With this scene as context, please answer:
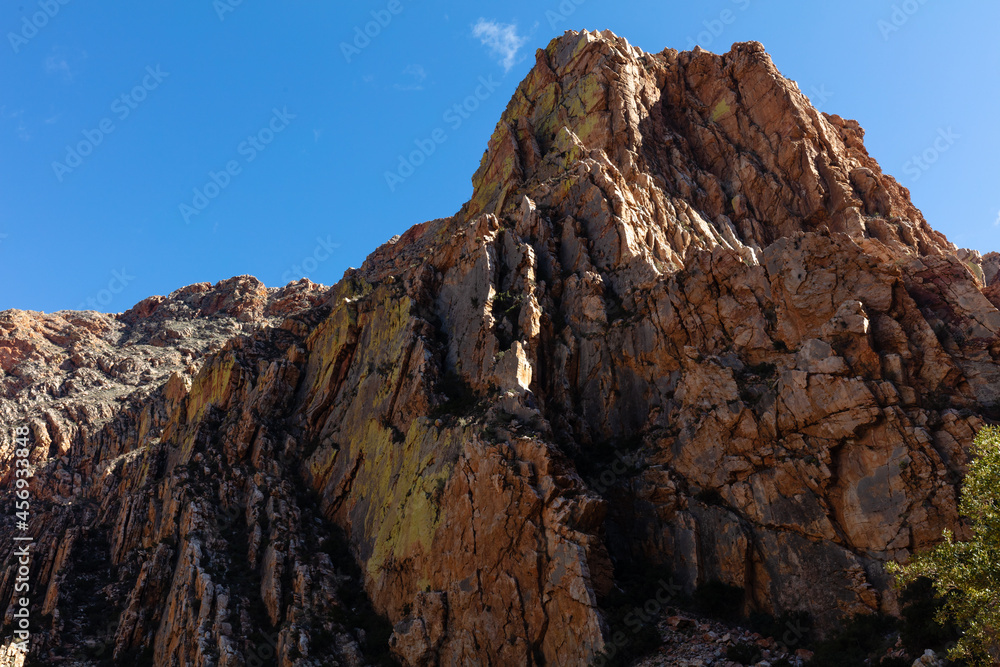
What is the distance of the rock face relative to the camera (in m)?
33.3

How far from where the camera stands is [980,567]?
1895 centimetres

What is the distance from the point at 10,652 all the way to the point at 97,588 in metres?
8.97

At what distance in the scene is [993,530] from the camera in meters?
18.9

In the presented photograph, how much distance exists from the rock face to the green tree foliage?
10.6m

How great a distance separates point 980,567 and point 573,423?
92.8 feet

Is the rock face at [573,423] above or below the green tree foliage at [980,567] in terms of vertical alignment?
above

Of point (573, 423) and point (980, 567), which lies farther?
point (573, 423)

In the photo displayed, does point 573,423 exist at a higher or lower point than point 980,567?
higher

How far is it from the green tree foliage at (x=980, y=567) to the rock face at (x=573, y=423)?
1060 centimetres

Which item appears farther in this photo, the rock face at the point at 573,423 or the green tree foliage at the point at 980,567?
the rock face at the point at 573,423

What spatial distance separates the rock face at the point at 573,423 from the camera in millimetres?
33281

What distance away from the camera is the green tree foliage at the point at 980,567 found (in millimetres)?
18672

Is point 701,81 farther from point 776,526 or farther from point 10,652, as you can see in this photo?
point 10,652

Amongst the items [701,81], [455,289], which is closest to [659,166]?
[701,81]
